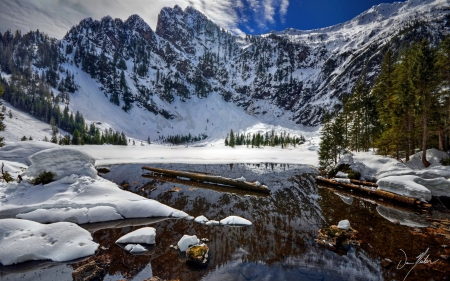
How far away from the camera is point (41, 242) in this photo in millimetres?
9922

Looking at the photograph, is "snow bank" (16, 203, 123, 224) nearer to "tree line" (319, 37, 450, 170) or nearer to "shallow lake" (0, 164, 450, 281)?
"shallow lake" (0, 164, 450, 281)

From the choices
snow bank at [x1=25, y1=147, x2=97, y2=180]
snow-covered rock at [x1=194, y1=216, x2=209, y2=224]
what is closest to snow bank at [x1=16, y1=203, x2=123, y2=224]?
snow bank at [x1=25, y1=147, x2=97, y2=180]

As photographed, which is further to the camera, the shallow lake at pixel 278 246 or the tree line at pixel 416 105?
the tree line at pixel 416 105

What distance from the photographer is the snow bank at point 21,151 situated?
22.3 meters

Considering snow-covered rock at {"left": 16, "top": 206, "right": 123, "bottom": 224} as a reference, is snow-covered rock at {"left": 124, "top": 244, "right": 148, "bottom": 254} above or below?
below

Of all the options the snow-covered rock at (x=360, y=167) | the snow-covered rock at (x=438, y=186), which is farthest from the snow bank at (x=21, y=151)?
the snow-covered rock at (x=438, y=186)

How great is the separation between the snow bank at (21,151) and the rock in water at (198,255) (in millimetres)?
21699

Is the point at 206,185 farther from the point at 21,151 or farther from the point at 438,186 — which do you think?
the point at 438,186

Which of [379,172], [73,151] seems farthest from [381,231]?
[73,151]

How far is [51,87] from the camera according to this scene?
197 metres

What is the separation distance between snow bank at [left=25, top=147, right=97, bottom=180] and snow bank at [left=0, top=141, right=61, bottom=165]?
19.3 ft

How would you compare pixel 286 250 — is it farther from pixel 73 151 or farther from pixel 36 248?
pixel 73 151

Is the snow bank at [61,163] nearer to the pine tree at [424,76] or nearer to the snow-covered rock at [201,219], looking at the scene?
the snow-covered rock at [201,219]

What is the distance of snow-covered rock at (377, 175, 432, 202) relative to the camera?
1786 cm
